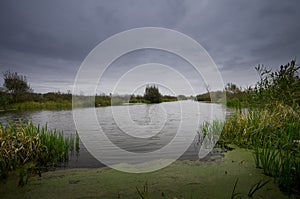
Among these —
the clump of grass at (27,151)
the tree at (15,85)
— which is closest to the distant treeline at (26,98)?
the tree at (15,85)

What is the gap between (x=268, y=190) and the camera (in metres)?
2.12

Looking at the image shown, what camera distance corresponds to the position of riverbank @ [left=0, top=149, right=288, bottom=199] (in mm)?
2123

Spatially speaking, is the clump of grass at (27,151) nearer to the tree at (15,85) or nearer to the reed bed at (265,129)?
the reed bed at (265,129)

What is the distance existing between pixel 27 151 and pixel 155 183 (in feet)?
8.19

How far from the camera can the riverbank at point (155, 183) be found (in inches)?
83.6

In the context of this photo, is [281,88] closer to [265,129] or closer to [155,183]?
[265,129]

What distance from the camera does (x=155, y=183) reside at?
94.9 inches

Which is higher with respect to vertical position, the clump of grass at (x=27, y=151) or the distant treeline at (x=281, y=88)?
the distant treeline at (x=281, y=88)

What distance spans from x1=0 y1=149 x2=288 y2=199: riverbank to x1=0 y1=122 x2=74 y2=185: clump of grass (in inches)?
14.7

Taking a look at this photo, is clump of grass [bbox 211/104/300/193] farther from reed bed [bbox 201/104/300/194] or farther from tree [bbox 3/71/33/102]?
tree [bbox 3/71/33/102]

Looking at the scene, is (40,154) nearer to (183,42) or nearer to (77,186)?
(77,186)

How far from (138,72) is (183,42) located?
5.37ft

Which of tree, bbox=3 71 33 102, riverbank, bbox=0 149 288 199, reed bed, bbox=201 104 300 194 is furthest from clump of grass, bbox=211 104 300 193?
tree, bbox=3 71 33 102

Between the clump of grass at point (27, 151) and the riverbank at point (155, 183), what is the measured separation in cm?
37
